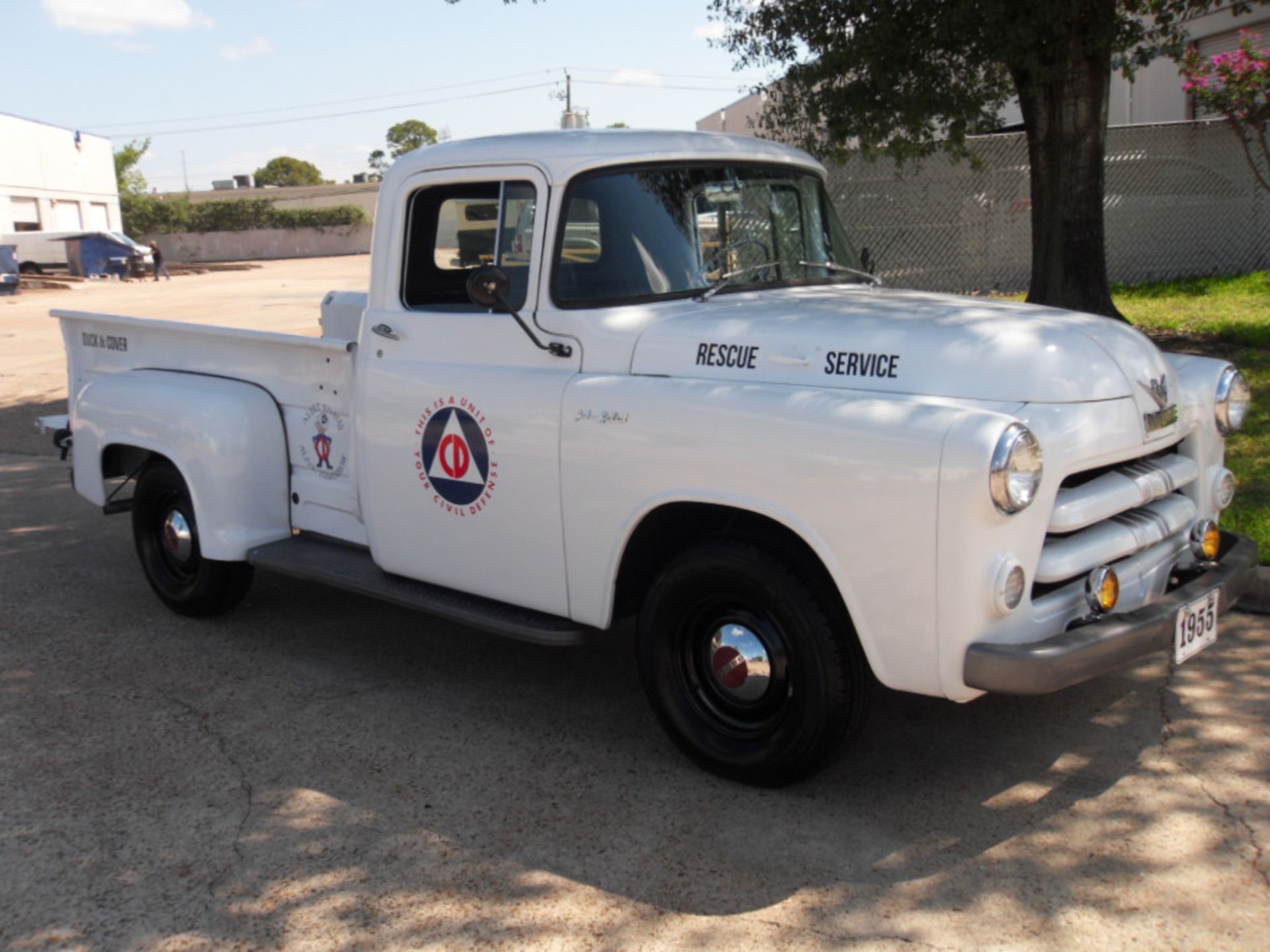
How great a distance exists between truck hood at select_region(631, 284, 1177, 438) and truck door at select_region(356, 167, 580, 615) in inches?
19.5

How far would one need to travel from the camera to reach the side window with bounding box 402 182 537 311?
4410mm

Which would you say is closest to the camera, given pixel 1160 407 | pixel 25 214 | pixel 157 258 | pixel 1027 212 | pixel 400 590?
pixel 1160 407

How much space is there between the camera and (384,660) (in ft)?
17.2

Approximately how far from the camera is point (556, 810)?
386cm

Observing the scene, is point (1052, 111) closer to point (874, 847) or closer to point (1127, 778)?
point (1127, 778)

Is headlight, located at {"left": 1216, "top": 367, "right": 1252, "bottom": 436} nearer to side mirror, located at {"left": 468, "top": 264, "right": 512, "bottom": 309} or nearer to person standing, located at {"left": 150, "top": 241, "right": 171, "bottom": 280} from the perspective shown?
side mirror, located at {"left": 468, "top": 264, "right": 512, "bottom": 309}

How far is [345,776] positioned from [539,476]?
1.18 meters

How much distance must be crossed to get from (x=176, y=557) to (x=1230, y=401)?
4.44 meters

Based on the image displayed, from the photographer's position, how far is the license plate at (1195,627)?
12.2 ft

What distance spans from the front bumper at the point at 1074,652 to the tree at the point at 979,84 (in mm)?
5344

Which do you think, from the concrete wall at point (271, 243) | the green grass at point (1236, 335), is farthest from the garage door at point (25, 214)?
the green grass at point (1236, 335)

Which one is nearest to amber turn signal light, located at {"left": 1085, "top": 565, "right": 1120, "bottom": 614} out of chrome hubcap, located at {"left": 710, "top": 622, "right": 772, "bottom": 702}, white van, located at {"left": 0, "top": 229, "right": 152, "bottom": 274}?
chrome hubcap, located at {"left": 710, "top": 622, "right": 772, "bottom": 702}

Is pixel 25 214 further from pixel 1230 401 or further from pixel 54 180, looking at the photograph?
pixel 1230 401

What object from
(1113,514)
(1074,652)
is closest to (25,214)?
(1113,514)
